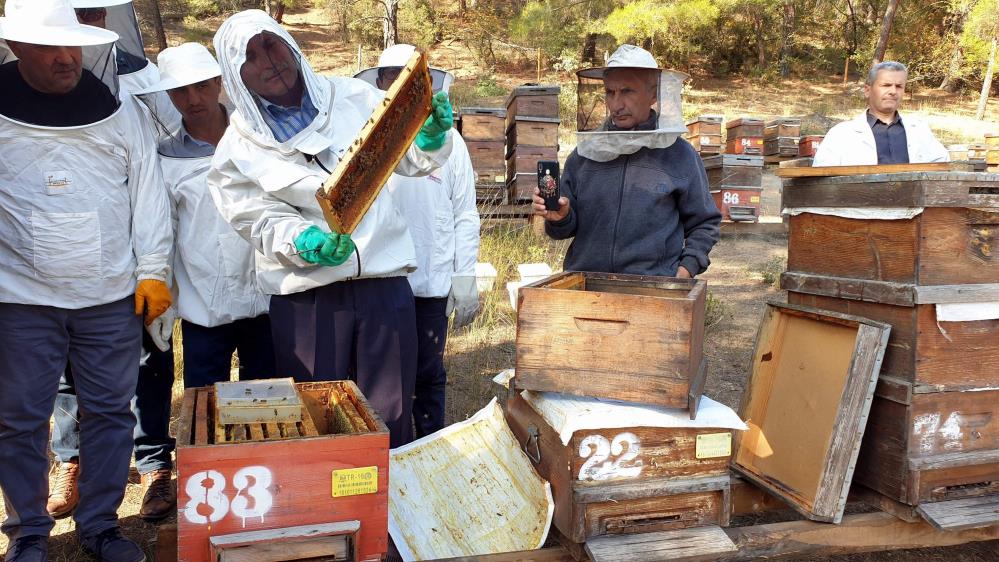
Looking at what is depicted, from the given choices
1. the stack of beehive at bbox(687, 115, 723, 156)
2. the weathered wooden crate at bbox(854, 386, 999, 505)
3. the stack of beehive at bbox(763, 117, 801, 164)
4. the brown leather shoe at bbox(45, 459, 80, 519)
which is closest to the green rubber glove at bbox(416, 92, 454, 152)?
the weathered wooden crate at bbox(854, 386, 999, 505)

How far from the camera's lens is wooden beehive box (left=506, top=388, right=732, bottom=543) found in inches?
86.9

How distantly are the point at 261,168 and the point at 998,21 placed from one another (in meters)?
23.8

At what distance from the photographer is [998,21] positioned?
20.0 metres

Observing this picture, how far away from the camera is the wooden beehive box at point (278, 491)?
5.44 feet

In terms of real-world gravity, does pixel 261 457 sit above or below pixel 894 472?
above

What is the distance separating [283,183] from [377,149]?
35 centimetres

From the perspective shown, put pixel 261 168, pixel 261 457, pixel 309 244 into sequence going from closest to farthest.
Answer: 1. pixel 261 457
2. pixel 309 244
3. pixel 261 168

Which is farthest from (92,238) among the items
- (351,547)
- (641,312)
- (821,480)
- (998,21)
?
(998,21)

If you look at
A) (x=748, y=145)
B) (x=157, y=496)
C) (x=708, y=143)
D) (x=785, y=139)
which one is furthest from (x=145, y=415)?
(x=785, y=139)

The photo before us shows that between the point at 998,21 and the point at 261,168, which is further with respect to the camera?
the point at 998,21

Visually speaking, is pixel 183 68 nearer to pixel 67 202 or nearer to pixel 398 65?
pixel 67 202

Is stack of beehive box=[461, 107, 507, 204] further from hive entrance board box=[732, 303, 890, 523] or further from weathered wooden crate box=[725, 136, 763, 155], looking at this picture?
weathered wooden crate box=[725, 136, 763, 155]

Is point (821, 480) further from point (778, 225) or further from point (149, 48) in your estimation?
point (149, 48)

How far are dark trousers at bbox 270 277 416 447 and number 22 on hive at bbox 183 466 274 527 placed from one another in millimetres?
783
